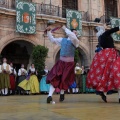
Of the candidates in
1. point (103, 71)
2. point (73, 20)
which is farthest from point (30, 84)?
point (103, 71)

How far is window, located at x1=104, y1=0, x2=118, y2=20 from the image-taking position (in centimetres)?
1714

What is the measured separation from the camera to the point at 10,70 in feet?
33.7

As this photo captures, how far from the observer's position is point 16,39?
13.1m

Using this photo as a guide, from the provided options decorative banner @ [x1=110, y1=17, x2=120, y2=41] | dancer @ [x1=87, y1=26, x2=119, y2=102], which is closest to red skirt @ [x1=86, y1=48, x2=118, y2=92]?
dancer @ [x1=87, y1=26, x2=119, y2=102]

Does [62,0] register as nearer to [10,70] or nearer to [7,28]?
[7,28]

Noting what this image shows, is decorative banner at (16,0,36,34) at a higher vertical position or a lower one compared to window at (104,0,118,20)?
lower

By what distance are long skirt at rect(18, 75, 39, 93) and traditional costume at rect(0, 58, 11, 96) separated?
1.96ft

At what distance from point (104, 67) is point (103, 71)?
0.26 ft

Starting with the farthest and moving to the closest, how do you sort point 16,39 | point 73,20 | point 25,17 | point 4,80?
point 73,20, point 16,39, point 25,17, point 4,80

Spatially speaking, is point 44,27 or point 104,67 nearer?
point 104,67

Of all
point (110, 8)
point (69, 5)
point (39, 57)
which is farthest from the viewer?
point (110, 8)

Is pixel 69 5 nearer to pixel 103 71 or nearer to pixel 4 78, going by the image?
pixel 4 78

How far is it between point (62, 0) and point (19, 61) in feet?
14.4

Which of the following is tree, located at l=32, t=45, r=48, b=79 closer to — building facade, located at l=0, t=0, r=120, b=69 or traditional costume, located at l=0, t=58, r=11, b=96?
building facade, located at l=0, t=0, r=120, b=69
